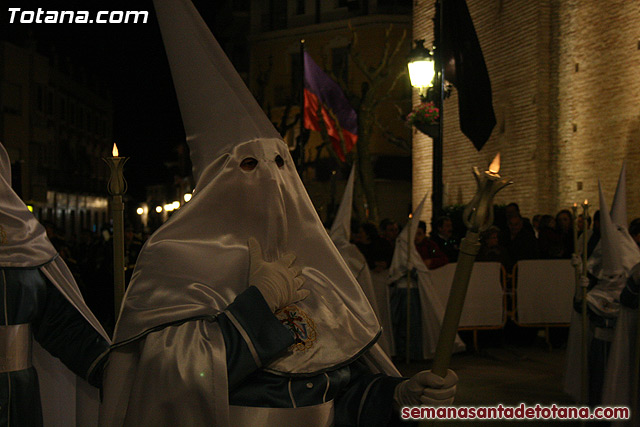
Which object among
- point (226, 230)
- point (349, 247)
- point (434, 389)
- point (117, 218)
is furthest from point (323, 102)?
point (434, 389)

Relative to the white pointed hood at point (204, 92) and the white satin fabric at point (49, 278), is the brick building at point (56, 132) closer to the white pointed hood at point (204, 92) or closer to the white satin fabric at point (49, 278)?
the white satin fabric at point (49, 278)

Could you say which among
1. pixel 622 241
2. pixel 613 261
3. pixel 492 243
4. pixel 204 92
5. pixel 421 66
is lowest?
pixel 492 243

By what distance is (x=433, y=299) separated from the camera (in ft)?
32.7

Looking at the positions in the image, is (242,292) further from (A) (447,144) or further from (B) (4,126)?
(B) (4,126)

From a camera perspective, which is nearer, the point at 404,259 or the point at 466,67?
the point at 404,259

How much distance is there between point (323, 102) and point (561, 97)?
17.2 ft

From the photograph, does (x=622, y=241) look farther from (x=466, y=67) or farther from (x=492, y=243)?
(x=466, y=67)

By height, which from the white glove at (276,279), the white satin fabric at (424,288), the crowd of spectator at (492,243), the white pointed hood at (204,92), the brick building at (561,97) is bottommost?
the white satin fabric at (424,288)

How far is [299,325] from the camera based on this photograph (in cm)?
276

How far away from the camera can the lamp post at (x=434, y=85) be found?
37.4 feet

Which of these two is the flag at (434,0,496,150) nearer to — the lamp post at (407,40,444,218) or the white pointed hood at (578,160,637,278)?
the lamp post at (407,40,444,218)

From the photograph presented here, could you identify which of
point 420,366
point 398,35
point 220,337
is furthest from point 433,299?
point 398,35

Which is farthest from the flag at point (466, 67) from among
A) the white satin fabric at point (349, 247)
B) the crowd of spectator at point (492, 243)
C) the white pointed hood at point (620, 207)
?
the white pointed hood at point (620, 207)

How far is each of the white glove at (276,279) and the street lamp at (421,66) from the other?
9.50 meters
